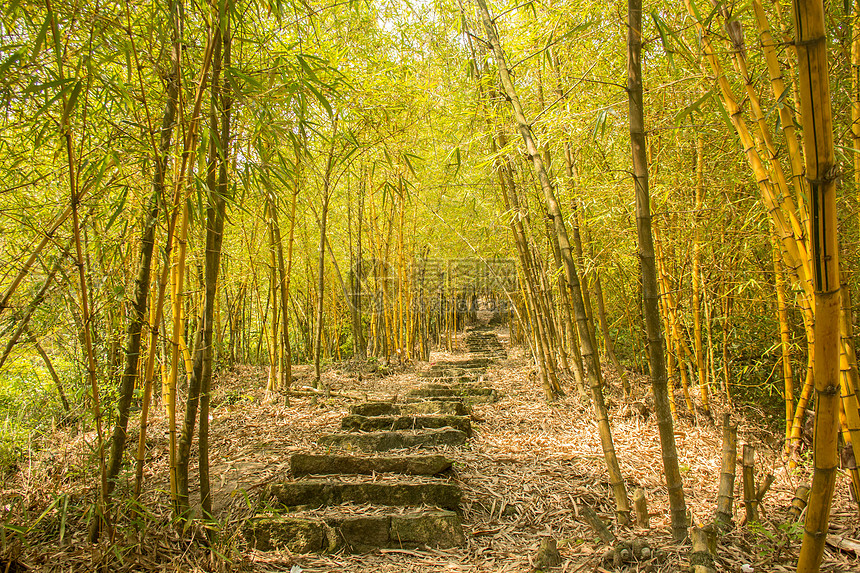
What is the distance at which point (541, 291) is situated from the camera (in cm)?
395

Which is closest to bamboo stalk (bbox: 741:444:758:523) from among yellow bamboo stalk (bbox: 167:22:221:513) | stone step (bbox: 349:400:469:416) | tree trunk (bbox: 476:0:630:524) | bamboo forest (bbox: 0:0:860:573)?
bamboo forest (bbox: 0:0:860:573)

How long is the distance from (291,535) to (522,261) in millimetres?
2547

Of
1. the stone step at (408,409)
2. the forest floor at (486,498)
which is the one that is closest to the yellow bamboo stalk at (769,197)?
the forest floor at (486,498)

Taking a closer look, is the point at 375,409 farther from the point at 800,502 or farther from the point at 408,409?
the point at 800,502

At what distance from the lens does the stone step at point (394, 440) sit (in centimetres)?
264

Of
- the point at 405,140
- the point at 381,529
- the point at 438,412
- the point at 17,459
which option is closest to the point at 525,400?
the point at 438,412

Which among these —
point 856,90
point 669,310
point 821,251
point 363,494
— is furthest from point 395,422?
point 856,90

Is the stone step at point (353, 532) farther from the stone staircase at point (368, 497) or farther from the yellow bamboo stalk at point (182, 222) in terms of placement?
the yellow bamboo stalk at point (182, 222)

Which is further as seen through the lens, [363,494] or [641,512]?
[363,494]

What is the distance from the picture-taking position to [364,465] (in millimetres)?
2279

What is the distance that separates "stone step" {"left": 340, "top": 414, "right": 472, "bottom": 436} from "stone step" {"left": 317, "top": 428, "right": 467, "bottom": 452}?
5.2 inches

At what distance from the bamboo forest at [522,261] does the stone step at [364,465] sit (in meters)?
0.02

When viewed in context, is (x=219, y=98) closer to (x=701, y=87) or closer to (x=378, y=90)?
(x=378, y=90)

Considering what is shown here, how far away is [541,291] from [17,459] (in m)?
3.66
